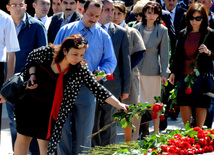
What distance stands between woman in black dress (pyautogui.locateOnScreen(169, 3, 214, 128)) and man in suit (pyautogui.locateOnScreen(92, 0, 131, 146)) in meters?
1.03

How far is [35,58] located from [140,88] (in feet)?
9.01

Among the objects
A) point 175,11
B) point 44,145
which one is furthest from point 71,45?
point 175,11

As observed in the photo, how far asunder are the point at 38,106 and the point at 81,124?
2.00 feet

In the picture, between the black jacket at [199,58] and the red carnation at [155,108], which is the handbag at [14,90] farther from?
the black jacket at [199,58]

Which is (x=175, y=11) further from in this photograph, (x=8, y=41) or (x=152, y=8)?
(x=8, y=41)

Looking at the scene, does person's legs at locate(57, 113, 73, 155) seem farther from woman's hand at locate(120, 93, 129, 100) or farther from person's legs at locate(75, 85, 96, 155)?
woman's hand at locate(120, 93, 129, 100)

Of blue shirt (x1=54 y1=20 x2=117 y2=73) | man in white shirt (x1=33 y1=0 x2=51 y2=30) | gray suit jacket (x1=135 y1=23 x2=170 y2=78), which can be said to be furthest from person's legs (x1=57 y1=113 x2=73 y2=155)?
man in white shirt (x1=33 y1=0 x2=51 y2=30)

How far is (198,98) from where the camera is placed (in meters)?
7.32

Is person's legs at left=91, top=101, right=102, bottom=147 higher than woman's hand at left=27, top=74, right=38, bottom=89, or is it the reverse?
woman's hand at left=27, top=74, right=38, bottom=89

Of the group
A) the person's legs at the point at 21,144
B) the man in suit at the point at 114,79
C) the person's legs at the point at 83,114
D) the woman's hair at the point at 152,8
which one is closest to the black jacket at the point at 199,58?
the woman's hair at the point at 152,8

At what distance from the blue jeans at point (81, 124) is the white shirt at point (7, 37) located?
3.21 feet

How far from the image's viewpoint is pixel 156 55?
304 inches

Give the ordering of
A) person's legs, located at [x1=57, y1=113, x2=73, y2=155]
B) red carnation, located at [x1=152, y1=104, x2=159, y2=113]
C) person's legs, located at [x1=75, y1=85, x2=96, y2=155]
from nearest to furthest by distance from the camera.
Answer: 1. red carnation, located at [x1=152, y1=104, x2=159, y2=113]
2. person's legs, located at [x1=75, y1=85, x2=96, y2=155]
3. person's legs, located at [x1=57, y1=113, x2=73, y2=155]

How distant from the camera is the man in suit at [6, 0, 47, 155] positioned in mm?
6434
